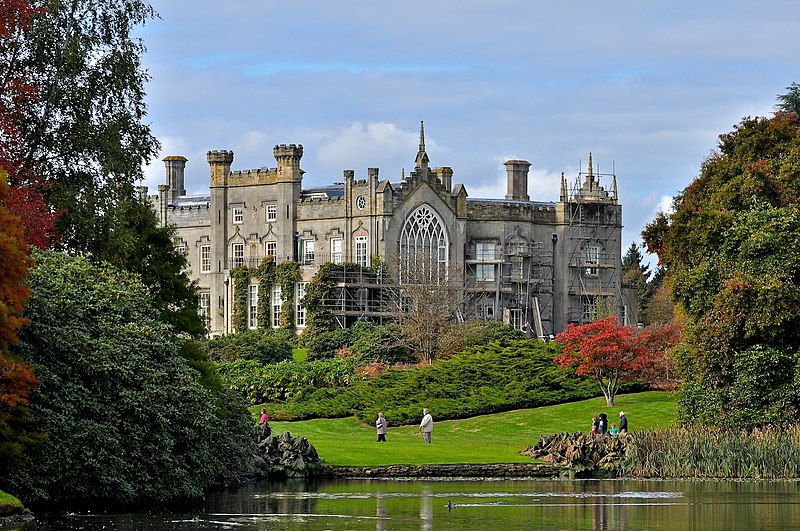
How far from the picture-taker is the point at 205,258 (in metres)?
90.8

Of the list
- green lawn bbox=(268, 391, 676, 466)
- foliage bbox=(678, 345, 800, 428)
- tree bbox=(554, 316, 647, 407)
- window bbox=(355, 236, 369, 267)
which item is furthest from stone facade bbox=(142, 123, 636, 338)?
foliage bbox=(678, 345, 800, 428)

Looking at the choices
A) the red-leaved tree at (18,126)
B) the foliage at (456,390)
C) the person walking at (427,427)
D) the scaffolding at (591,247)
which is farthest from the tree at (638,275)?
the red-leaved tree at (18,126)

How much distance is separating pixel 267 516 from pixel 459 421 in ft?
82.6

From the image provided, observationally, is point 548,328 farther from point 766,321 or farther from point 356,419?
point 766,321

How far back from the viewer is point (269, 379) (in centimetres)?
6088

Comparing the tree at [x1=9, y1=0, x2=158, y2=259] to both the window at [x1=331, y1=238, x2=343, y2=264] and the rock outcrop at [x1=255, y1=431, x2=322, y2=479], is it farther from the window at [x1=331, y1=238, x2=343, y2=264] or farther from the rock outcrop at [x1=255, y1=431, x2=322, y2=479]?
the window at [x1=331, y1=238, x2=343, y2=264]

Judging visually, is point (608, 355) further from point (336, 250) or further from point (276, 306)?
point (276, 306)

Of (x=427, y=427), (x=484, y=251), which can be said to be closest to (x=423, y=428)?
(x=427, y=427)

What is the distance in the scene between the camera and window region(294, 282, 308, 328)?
83062 millimetres

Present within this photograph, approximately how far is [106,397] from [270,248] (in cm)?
5558

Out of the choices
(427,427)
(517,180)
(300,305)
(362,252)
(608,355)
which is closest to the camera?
(427,427)

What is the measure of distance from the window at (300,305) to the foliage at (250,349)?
362 inches

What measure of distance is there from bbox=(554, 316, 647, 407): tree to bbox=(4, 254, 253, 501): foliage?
23.3m

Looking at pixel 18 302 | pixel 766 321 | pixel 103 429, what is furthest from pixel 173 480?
pixel 766 321
